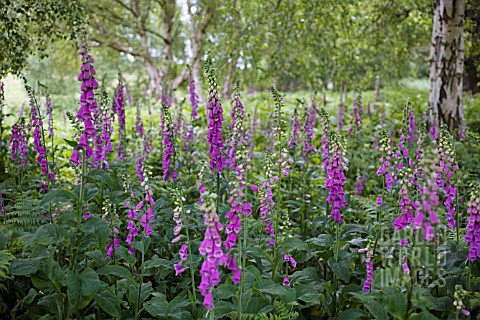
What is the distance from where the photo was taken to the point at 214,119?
11.1 feet

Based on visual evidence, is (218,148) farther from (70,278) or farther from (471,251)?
(471,251)

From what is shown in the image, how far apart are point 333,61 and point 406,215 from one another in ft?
25.9

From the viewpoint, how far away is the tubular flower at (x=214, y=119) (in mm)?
3154

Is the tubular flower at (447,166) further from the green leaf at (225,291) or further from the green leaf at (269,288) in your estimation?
the green leaf at (225,291)

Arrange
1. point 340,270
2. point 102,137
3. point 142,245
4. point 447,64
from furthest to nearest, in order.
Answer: point 447,64, point 102,137, point 340,270, point 142,245

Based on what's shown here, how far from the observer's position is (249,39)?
8945mm

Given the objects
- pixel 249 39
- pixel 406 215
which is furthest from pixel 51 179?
pixel 249 39

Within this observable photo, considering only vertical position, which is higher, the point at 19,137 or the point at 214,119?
the point at 214,119

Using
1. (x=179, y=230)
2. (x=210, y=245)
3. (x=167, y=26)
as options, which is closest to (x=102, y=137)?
(x=179, y=230)

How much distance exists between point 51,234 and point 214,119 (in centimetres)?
146

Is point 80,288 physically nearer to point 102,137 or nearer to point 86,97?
point 86,97

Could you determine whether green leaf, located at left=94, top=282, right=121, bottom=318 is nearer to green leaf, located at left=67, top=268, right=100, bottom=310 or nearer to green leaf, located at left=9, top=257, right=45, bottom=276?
green leaf, located at left=67, top=268, right=100, bottom=310

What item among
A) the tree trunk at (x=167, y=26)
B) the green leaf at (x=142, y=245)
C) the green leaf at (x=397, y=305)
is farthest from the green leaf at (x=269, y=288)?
the tree trunk at (x=167, y=26)

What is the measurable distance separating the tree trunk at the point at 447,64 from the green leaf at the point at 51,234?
6780 millimetres
